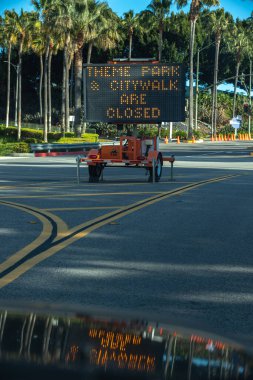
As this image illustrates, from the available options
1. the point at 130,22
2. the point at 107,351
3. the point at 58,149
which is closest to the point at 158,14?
the point at 130,22

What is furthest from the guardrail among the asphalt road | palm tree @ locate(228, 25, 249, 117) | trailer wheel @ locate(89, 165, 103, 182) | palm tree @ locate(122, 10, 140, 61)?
palm tree @ locate(228, 25, 249, 117)

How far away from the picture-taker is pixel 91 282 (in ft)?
27.6

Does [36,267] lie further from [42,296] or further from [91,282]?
[42,296]

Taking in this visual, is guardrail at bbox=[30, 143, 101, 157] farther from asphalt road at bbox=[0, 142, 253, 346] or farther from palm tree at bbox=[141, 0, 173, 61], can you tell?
palm tree at bbox=[141, 0, 173, 61]

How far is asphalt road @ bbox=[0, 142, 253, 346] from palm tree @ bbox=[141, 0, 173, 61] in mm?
74136

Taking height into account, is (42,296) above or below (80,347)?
below

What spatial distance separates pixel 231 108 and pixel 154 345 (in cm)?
13037

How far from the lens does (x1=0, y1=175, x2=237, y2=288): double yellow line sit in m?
9.23

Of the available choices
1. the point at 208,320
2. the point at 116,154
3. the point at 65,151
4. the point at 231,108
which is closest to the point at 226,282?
the point at 208,320

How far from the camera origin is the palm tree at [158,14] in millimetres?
92125

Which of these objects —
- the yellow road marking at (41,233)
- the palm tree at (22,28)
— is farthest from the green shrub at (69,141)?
the yellow road marking at (41,233)

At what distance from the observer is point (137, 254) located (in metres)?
10.5

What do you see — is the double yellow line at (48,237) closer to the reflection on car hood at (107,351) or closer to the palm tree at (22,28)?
the reflection on car hood at (107,351)

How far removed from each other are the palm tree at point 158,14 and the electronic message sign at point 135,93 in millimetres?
65220
